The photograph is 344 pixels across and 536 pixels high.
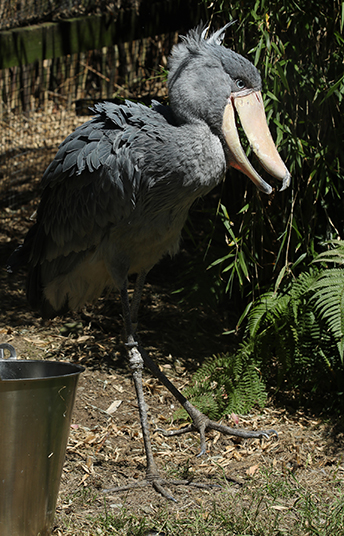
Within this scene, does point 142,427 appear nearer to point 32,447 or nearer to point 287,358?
point 32,447

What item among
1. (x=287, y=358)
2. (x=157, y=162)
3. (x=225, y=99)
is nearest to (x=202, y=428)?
(x=287, y=358)

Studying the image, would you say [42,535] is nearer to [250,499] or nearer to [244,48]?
[250,499]

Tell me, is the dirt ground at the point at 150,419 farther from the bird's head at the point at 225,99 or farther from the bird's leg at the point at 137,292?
the bird's head at the point at 225,99

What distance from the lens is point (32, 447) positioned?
5.67 ft

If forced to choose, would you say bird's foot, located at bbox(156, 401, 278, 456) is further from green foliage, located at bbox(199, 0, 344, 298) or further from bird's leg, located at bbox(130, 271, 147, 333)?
green foliage, located at bbox(199, 0, 344, 298)

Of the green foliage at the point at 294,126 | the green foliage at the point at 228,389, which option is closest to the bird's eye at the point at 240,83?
the green foliage at the point at 294,126

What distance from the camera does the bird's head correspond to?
228 centimetres

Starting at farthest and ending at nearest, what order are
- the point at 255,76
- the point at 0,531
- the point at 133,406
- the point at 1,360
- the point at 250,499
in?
the point at 133,406 < the point at 255,76 < the point at 250,499 < the point at 1,360 < the point at 0,531

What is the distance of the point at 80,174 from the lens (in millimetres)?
2369

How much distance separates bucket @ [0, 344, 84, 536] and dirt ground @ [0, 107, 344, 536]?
206 mm

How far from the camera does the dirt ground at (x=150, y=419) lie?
7.42 ft

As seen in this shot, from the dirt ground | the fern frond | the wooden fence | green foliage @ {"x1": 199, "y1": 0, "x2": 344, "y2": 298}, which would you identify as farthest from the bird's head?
the wooden fence

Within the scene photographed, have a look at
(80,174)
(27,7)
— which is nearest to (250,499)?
(80,174)

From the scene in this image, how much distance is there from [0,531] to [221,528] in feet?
2.44
